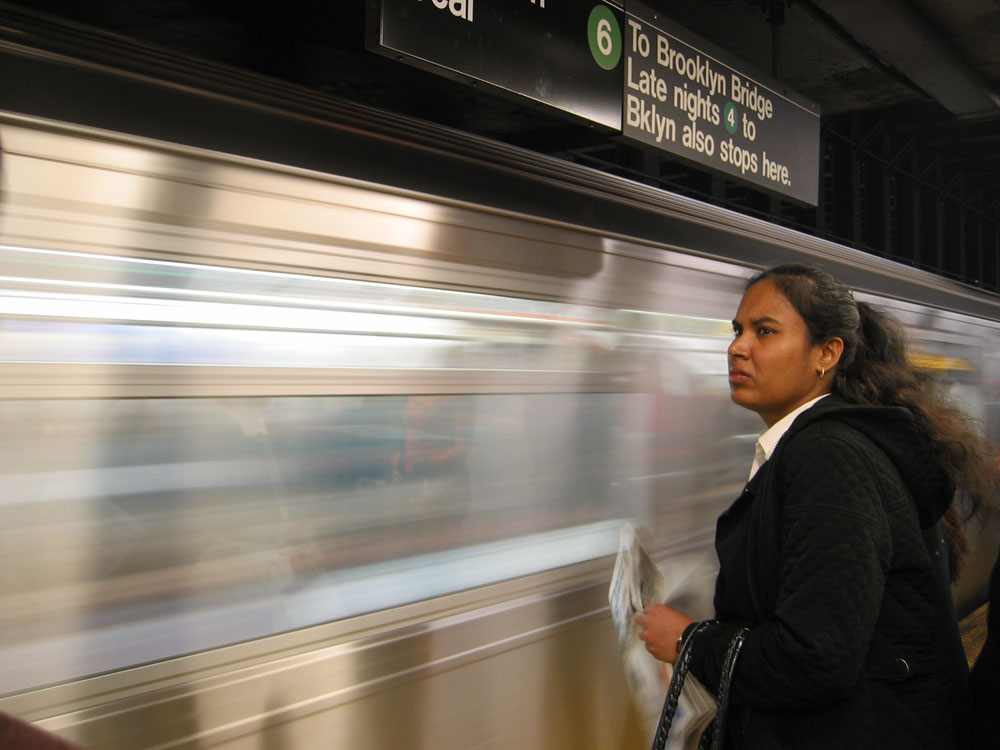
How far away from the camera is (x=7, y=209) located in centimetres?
140

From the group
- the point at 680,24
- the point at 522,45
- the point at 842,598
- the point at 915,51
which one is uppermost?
the point at 915,51

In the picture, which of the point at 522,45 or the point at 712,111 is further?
the point at 712,111

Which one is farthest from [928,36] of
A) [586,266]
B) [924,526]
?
[924,526]

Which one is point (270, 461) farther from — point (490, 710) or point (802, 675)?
point (802, 675)

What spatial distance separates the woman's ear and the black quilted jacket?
0.08 metres

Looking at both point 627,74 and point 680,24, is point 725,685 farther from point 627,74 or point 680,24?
point 680,24

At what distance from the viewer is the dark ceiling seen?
3.60m

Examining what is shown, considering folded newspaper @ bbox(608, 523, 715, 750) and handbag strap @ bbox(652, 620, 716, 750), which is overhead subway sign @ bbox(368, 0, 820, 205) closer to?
folded newspaper @ bbox(608, 523, 715, 750)

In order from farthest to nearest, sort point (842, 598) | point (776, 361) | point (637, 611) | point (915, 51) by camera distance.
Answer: point (915, 51) < point (637, 611) < point (776, 361) < point (842, 598)

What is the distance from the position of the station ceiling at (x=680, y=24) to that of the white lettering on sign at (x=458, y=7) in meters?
0.58

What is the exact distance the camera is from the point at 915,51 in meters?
5.00

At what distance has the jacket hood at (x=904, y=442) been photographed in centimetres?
137

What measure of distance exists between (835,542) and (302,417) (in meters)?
1.02

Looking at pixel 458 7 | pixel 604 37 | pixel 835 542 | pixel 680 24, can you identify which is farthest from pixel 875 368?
pixel 680 24
